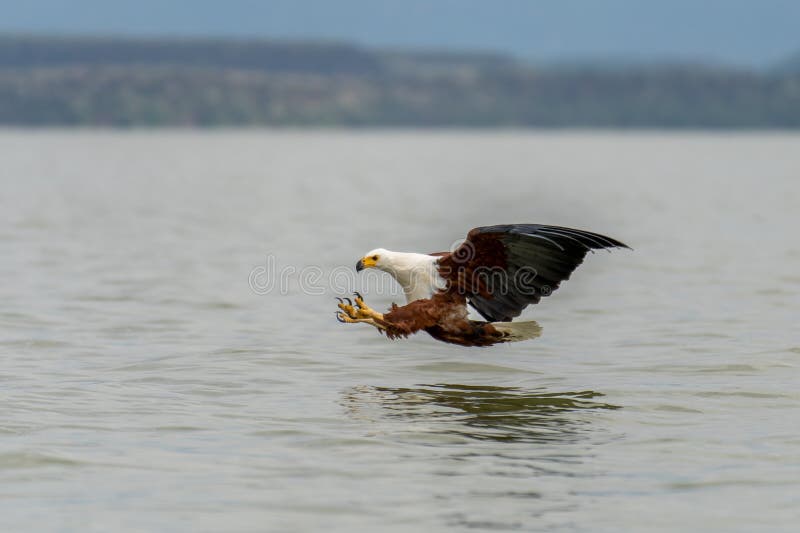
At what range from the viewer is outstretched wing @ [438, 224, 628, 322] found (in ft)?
37.9

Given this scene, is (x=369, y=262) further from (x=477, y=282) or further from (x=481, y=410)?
(x=481, y=410)

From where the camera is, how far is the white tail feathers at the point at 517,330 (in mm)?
11719

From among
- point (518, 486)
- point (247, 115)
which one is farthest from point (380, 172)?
point (247, 115)

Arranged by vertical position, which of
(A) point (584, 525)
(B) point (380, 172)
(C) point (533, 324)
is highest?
(B) point (380, 172)

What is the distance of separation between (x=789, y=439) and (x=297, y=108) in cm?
18625

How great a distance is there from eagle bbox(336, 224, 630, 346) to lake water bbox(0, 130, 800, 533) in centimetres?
59

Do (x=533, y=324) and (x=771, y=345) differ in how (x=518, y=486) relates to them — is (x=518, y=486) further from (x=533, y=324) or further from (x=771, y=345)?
(x=771, y=345)

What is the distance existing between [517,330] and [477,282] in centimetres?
55

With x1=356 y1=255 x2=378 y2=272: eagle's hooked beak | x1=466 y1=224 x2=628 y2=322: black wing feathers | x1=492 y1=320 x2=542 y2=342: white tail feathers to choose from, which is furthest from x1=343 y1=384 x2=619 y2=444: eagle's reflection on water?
x1=356 y1=255 x2=378 y2=272: eagle's hooked beak

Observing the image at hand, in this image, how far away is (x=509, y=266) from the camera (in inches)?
468

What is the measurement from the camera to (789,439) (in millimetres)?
9797

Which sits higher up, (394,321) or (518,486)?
(394,321)

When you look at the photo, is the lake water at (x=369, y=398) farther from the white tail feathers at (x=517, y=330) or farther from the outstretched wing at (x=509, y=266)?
the outstretched wing at (x=509, y=266)

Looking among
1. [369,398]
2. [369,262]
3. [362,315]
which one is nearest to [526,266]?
[369,262]
